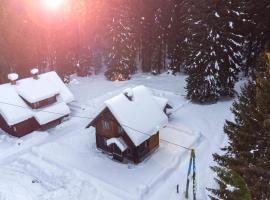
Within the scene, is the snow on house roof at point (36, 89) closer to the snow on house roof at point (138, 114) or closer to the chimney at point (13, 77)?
the chimney at point (13, 77)

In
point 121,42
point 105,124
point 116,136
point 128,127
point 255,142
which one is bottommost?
point 116,136

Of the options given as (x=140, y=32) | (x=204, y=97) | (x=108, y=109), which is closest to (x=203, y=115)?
(x=204, y=97)

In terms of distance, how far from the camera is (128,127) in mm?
27578

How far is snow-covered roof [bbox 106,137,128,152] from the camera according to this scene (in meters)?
27.5

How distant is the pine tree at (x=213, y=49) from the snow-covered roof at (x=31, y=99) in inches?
609

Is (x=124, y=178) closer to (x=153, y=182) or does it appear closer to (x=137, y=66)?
(x=153, y=182)

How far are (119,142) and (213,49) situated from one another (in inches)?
682

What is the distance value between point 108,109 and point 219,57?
16.7 metres

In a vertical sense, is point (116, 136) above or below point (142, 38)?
below

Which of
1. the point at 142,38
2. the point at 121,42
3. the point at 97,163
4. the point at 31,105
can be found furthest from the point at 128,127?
the point at 142,38

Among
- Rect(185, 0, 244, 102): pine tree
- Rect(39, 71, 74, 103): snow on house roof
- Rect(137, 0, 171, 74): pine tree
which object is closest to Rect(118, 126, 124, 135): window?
Rect(39, 71, 74, 103): snow on house roof

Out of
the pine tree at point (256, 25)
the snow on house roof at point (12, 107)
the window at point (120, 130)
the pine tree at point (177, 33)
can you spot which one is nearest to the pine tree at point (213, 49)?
the pine tree at point (256, 25)

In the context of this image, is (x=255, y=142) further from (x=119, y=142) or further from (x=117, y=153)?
(x=117, y=153)

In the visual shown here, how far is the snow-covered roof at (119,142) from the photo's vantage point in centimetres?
2748
